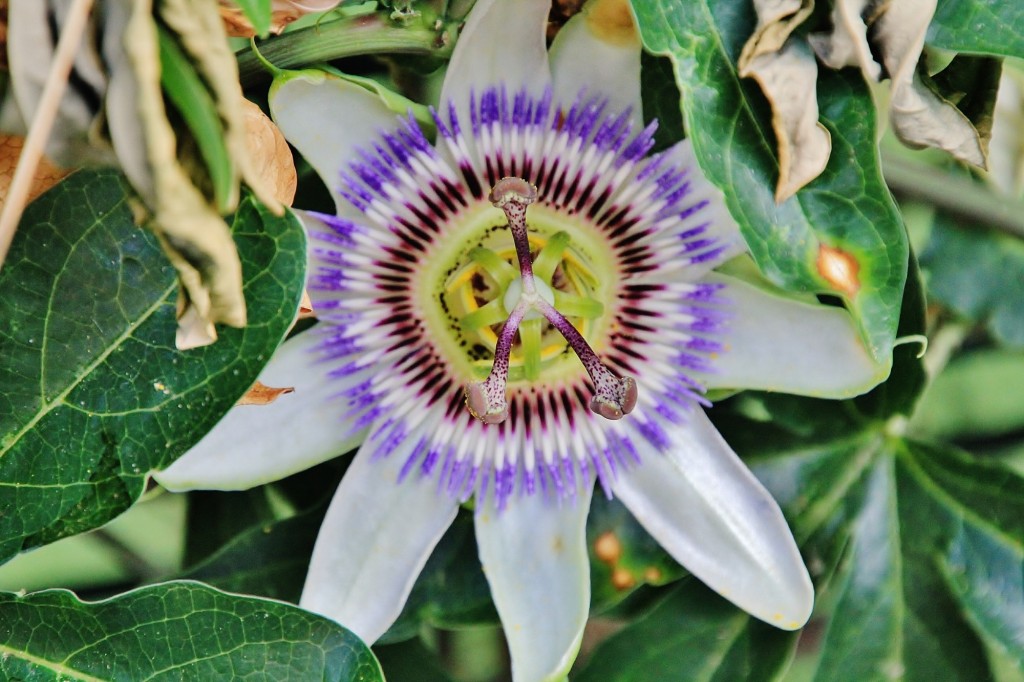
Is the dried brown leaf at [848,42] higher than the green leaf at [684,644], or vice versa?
the dried brown leaf at [848,42]

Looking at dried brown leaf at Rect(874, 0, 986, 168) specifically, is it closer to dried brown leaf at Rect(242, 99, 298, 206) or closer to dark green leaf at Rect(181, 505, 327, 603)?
dried brown leaf at Rect(242, 99, 298, 206)

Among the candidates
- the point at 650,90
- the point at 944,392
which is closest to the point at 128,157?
the point at 650,90

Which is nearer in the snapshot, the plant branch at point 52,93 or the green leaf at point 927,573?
the plant branch at point 52,93

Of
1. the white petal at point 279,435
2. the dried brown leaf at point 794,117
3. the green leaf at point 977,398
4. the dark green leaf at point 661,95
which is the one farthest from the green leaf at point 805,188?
the green leaf at point 977,398

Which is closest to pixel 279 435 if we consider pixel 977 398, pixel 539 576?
pixel 539 576

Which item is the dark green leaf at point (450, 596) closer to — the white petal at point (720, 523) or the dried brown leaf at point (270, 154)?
the white petal at point (720, 523)

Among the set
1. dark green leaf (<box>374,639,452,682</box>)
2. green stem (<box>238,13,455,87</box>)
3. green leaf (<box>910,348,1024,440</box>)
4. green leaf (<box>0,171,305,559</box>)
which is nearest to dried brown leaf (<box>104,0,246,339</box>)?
green leaf (<box>0,171,305,559</box>)

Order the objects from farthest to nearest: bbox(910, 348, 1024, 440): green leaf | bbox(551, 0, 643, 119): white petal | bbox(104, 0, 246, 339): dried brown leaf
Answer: bbox(910, 348, 1024, 440): green leaf → bbox(551, 0, 643, 119): white petal → bbox(104, 0, 246, 339): dried brown leaf

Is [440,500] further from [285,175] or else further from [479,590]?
[285,175]
